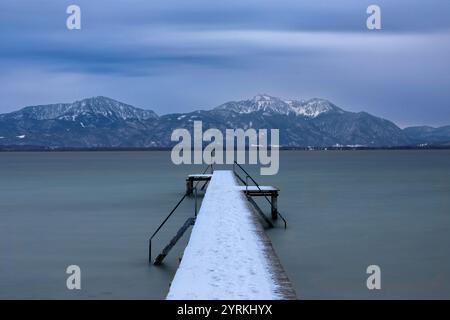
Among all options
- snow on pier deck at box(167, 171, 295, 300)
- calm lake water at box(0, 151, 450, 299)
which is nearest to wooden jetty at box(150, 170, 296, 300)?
snow on pier deck at box(167, 171, 295, 300)

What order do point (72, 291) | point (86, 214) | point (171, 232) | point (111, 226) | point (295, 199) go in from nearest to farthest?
point (72, 291) < point (171, 232) < point (111, 226) < point (86, 214) < point (295, 199)

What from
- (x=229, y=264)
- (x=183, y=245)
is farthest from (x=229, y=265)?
(x=183, y=245)

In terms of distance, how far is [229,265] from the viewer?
1279cm

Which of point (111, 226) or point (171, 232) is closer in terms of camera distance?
point (171, 232)

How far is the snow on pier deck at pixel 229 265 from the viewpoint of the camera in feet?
36.1

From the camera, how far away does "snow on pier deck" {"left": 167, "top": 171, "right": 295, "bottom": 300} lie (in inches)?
433

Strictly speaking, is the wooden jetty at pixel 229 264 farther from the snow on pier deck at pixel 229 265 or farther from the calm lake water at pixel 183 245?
the calm lake water at pixel 183 245

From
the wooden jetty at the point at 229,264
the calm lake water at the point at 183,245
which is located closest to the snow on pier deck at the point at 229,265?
the wooden jetty at the point at 229,264

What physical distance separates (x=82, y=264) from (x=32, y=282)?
2774mm

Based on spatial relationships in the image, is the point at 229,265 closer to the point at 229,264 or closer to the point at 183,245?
the point at 229,264

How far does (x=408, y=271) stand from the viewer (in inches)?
824
